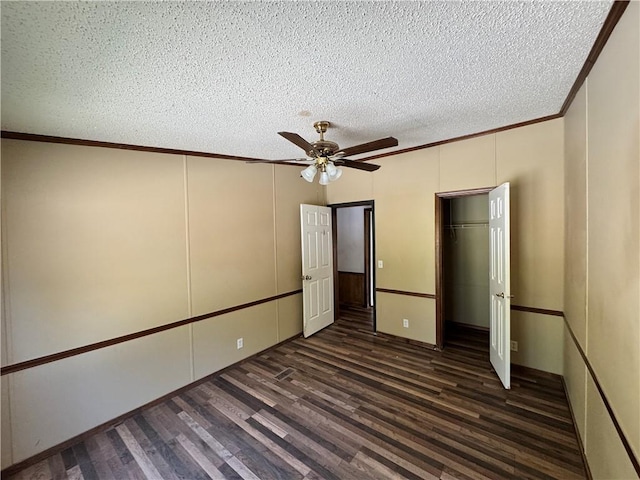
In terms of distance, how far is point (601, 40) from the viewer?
1.43 m

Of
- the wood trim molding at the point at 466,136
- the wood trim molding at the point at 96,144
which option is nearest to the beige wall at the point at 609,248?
the wood trim molding at the point at 466,136

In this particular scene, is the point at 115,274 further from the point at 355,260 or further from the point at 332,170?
the point at 355,260

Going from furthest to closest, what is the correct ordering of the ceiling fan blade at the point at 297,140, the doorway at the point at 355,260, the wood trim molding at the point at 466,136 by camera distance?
the doorway at the point at 355,260 → the wood trim molding at the point at 466,136 → the ceiling fan blade at the point at 297,140

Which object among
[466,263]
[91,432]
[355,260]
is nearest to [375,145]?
[466,263]

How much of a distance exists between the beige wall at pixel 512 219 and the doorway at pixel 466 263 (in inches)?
26.2

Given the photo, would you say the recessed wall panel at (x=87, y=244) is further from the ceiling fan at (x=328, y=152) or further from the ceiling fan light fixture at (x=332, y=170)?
the ceiling fan light fixture at (x=332, y=170)

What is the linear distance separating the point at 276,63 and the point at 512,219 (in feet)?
9.44

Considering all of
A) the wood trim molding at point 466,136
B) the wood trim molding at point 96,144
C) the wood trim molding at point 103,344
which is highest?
the wood trim molding at point 466,136

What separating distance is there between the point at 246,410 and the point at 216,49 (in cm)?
282

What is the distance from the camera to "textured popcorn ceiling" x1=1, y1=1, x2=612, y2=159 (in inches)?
46.9

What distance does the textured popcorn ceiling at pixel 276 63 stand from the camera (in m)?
1.19

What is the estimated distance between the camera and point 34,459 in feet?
6.80

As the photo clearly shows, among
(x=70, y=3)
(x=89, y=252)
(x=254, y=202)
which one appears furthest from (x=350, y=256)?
(x=70, y=3)

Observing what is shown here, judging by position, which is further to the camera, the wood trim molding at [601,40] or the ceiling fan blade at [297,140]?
the ceiling fan blade at [297,140]
